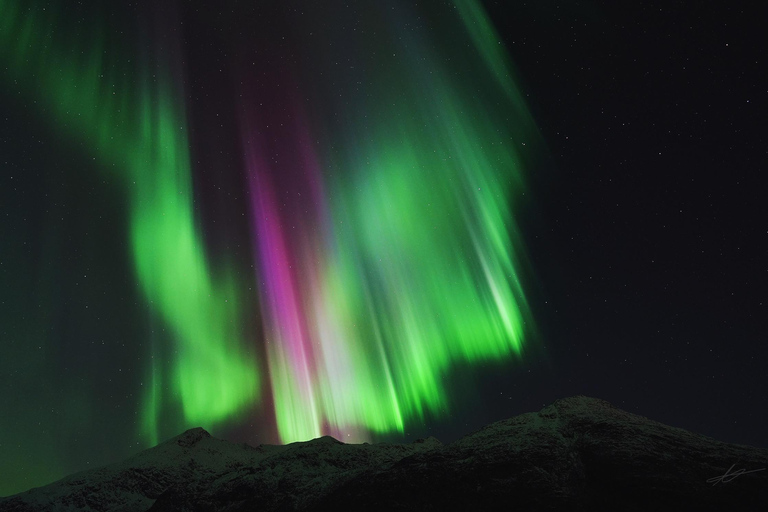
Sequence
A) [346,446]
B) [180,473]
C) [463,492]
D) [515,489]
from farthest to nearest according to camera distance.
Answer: [180,473], [346,446], [463,492], [515,489]

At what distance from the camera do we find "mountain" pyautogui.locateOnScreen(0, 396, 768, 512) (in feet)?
57.3

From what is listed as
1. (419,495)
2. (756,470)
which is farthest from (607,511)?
(419,495)

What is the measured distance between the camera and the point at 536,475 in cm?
2039

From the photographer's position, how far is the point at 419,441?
161 ft

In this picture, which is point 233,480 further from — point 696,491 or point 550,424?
point 696,491

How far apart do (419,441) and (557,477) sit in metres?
31.4

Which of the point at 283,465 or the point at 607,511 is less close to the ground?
the point at 283,465

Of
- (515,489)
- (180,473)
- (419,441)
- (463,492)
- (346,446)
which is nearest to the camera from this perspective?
(515,489)
